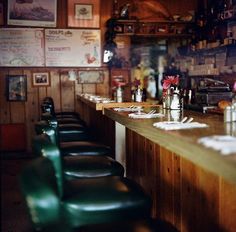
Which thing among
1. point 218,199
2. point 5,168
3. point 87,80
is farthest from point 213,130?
point 87,80

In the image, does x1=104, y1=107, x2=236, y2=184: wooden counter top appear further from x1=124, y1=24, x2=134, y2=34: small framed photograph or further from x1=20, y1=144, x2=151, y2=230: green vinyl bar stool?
x1=124, y1=24, x2=134, y2=34: small framed photograph

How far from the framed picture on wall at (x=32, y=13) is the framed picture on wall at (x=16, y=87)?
0.88 metres

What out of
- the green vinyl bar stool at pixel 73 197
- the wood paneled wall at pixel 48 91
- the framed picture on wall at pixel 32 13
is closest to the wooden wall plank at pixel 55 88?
the wood paneled wall at pixel 48 91

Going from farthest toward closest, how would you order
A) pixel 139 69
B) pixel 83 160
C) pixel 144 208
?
1. pixel 139 69
2. pixel 83 160
3. pixel 144 208

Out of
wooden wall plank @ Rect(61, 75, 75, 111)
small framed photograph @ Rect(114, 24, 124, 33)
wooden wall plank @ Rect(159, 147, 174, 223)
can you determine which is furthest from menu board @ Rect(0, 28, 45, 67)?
wooden wall plank @ Rect(159, 147, 174, 223)

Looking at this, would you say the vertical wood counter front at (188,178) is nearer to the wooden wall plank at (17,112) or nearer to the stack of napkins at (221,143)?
the stack of napkins at (221,143)

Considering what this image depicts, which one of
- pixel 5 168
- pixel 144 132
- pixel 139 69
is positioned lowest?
pixel 5 168

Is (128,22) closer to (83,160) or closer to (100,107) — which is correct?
(100,107)

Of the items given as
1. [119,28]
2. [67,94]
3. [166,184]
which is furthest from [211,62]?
[166,184]

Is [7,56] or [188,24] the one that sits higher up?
[188,24]

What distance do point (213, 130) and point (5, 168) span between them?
4241mm

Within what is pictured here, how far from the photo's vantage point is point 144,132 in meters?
2.07

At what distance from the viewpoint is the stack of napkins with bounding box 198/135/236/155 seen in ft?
4.15

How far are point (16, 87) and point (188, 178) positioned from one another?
15.2 feet
